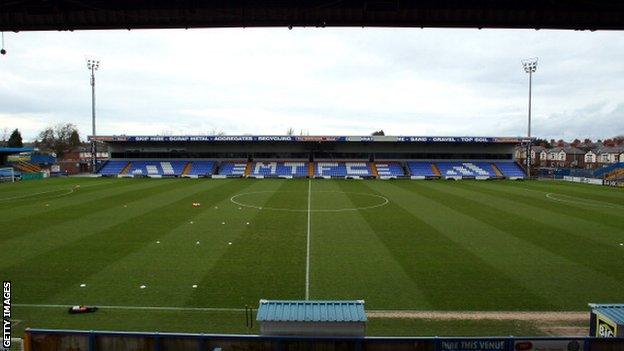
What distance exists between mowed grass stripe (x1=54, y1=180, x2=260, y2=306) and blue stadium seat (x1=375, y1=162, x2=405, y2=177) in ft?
123

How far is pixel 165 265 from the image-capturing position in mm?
15711

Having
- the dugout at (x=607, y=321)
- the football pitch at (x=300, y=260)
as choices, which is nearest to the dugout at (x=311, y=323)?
the football pitch at (x=300, y=260)

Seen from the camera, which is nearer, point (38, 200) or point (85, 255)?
point (85, 255)

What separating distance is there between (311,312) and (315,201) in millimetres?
24658

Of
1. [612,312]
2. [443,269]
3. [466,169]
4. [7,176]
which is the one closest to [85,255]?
[443,269]

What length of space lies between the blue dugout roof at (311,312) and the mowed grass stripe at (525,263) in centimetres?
604

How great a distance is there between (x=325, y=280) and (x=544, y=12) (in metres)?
10.7

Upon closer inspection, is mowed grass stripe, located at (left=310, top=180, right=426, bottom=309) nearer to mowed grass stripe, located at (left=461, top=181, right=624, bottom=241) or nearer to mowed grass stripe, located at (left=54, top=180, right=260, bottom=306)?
mowed grass stripe, located at (left=54, top=180, right=260, bottom=306)

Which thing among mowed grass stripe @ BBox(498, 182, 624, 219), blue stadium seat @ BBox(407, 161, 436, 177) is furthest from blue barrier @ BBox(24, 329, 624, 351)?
blue stadium seat @ BBox(407, 161, 436, 177)

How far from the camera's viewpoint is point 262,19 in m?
14.0

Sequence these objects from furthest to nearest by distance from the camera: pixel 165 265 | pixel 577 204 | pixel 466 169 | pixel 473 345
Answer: pixel 466 169 < pixel 577 204 < pixel 165 265 < pixel 473 345

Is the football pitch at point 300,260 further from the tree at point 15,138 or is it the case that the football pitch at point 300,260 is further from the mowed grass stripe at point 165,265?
the tree at point 15,138

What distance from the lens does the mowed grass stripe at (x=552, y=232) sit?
653 inches

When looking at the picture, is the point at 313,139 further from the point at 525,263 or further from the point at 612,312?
the point at 612,312
